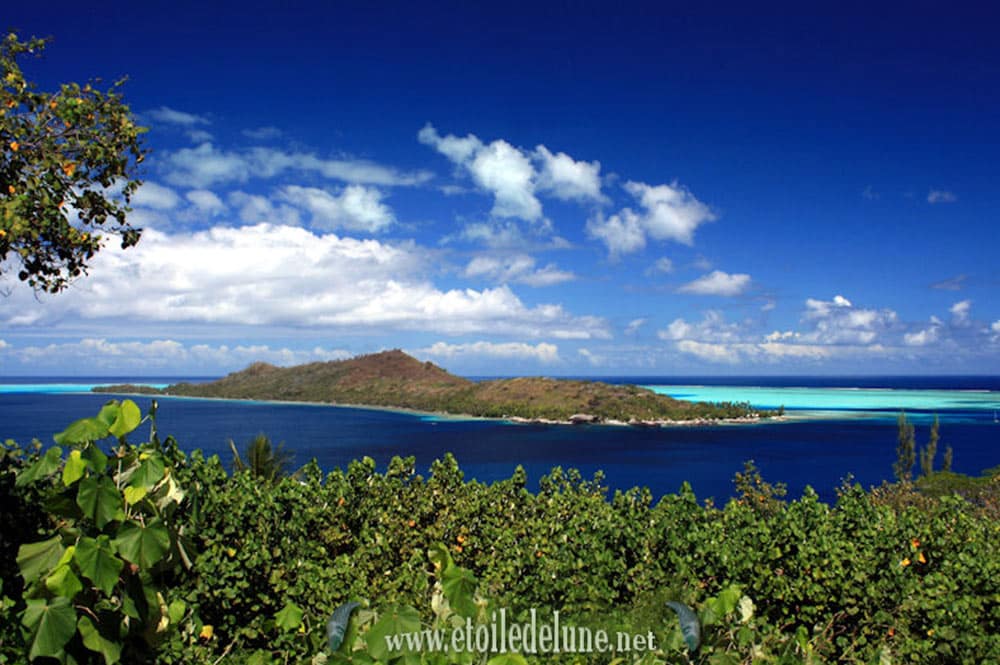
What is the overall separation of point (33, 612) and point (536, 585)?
229cm

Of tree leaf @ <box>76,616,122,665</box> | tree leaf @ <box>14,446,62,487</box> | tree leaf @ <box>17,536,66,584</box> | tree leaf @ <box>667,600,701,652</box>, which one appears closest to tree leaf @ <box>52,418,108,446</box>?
tree leaf @ <box>14,446,62,487</box>

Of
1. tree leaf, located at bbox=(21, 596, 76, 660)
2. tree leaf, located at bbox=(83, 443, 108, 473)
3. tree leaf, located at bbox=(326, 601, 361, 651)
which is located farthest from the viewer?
tree leaf, located at bbox=(83, 443, 108, 473)

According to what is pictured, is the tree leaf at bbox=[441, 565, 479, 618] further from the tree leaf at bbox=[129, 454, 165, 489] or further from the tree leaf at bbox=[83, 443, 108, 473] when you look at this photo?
the tree leaf at bbox=[83, 443, 108, 473]

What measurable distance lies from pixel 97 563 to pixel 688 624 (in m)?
2.26

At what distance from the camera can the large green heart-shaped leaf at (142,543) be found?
8.76 ft

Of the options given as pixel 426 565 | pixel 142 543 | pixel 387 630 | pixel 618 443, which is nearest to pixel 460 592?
pixel 387 630

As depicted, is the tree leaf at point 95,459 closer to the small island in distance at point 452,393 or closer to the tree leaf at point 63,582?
the tree leaf at point 63,582

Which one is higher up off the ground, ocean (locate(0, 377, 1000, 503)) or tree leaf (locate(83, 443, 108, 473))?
tree leaf (locate(83, 443, 108, 473))

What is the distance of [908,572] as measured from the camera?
14.9 ft

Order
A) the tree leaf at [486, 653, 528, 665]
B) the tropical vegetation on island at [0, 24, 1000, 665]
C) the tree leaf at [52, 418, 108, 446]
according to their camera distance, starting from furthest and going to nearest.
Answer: the tree leaf at [52, 418, 108, 446], the tropical vegetation on island at [0, 24, 1000, 665], the tree leaf at [486, 653, 528, 665]

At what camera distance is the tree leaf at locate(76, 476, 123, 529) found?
8.83 feet

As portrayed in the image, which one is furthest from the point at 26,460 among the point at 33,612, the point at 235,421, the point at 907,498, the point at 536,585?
the point at 235,421

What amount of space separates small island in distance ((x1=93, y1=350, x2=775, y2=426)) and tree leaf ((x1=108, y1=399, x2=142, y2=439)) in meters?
101

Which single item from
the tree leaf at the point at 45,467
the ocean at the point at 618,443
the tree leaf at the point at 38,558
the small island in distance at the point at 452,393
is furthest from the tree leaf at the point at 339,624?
the small island in distance at the point at 452,393
